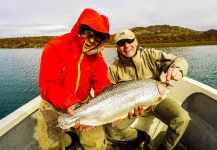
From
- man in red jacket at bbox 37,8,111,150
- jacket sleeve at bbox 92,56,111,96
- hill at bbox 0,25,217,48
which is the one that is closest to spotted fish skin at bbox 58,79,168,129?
man in red jacket at bbox 37,8,111,150

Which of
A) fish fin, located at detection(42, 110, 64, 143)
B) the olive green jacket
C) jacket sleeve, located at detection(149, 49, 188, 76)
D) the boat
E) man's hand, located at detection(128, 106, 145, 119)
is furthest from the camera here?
the olive green jacket

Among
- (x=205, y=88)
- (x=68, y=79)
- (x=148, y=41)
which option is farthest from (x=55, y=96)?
(x=148, y=41)

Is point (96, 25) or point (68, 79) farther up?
point (96, 25)

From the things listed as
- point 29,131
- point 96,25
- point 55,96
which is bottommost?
point 29,131

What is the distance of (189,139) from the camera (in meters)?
4.66

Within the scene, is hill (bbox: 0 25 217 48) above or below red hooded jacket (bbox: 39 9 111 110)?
below

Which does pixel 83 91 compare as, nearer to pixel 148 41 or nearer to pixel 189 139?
pixel 189 139

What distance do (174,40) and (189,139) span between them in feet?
306

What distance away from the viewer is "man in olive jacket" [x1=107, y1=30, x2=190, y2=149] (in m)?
4.23

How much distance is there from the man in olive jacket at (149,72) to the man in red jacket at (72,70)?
2.16 feet

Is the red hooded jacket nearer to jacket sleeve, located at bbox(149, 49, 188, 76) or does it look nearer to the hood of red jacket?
the hood of red jacket

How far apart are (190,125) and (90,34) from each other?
2.42 metres

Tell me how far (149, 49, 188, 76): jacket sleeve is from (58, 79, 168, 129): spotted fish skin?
65 centimetres

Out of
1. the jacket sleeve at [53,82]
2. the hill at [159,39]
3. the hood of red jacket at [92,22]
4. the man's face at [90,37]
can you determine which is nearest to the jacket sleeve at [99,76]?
the man's face at [90,37]
